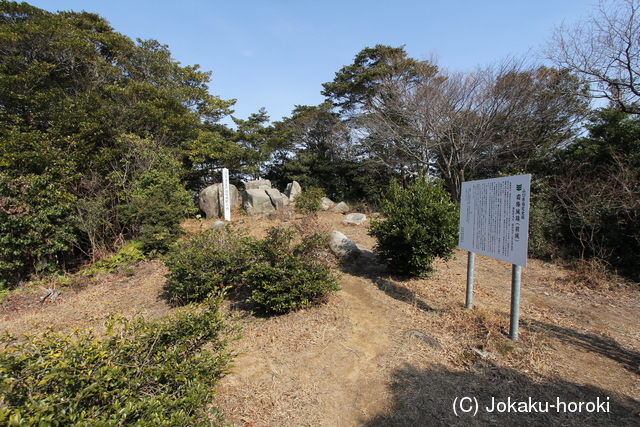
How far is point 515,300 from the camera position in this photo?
3.28 m

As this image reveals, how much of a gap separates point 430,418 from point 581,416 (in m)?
1.18

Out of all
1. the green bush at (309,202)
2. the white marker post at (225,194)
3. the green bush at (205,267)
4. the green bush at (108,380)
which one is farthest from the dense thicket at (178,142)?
the green bush at (108,380)

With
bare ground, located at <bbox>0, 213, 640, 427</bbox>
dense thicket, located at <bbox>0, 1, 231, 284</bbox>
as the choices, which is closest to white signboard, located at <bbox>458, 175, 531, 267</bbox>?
bare ground, located at <bbox>0, 213, 640, 427</bbox>

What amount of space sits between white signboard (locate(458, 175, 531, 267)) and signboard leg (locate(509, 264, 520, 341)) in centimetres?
17

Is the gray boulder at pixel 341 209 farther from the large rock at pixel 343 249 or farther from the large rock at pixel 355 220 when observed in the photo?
the large rock at pixel 343 249

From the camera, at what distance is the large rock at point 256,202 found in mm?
12412

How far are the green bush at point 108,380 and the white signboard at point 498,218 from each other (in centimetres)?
301

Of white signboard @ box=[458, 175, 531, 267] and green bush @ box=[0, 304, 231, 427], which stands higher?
white signboard @ box=[458, 175, 531, 267]

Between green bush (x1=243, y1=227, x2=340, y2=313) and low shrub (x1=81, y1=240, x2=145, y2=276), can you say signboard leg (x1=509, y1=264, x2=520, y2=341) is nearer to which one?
green bush (x1=243, y1=227, x2=340, y2=313)

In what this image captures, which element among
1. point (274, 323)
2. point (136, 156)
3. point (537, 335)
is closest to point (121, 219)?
point (136, 156)

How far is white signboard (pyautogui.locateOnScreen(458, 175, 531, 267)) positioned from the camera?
305 cm

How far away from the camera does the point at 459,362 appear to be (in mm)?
3012

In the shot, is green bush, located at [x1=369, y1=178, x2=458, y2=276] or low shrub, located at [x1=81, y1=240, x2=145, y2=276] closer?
green bush, located at [x1=369, y1=178, x2=458, y2=276]

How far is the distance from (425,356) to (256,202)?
10255 millimetres
